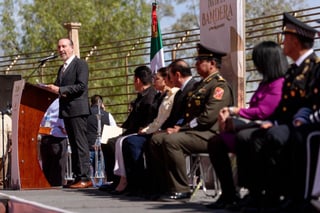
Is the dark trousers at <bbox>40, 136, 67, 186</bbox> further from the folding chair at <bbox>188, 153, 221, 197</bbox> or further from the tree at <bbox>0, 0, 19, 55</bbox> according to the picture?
the tree at <bbox>0, 0, 19, 55</bbox>

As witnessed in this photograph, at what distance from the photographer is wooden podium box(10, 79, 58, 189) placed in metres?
12.4

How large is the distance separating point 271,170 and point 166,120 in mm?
2851

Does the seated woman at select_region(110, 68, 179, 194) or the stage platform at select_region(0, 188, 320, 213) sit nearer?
the stage platform at select_region(0, 188, 320, 213)

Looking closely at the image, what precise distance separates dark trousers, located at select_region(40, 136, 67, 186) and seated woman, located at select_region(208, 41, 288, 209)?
4.95m

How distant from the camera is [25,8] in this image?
37375 millimetres

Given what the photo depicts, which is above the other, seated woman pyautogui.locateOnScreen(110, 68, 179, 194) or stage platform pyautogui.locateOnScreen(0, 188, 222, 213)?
seated woman pyautogui.locateOnScreen(110, 68, 179, 194)

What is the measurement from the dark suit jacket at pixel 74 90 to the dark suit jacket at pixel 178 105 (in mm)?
1899

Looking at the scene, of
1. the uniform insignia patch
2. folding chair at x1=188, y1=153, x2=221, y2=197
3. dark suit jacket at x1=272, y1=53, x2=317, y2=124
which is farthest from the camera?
folding chair at x1=188, y1=153, x2=221, y2=197

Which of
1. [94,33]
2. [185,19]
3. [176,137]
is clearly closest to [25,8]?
[94,33]

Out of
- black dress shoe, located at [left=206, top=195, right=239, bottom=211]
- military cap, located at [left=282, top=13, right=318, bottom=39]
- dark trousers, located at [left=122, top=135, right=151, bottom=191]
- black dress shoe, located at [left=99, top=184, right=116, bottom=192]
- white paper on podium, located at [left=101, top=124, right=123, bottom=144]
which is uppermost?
military cap, located at [left=282, top=13, right=318, bottom=39]

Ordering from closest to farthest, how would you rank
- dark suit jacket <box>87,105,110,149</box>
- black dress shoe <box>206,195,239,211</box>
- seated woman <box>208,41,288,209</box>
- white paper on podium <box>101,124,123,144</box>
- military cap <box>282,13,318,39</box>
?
military cap <box>282,13,318,39</box> → seated woman <box>208,41,288,209</box> → black dress shoe <box>206,195,239,211</box> → white paper on podium <box>101,124,123,144</box> → dark suit jacket <box>87,105,110,149</box>

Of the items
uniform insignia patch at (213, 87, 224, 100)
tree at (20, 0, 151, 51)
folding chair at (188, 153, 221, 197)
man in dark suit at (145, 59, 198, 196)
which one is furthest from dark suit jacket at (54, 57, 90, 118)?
tree at (20, 0, 151, 51)

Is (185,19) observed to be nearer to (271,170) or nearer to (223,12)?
(223,12)

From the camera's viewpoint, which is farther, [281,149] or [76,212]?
[76,212]
